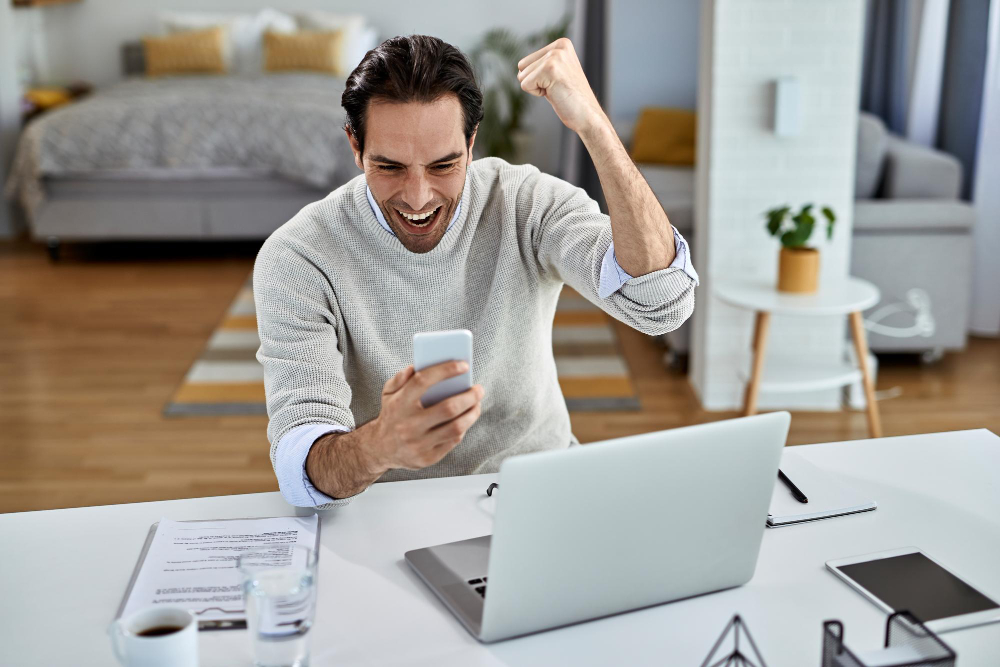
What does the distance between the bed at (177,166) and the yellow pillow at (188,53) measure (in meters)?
1.09

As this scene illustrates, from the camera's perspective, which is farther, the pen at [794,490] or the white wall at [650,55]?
the white wall at [650,55]

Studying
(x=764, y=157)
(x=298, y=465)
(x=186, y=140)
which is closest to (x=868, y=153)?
(x=764, y=157)

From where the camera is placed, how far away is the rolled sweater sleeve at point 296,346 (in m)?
1.26

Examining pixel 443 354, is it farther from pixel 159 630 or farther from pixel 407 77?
pixel 407 77

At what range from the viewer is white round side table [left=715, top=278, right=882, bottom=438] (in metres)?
2.66

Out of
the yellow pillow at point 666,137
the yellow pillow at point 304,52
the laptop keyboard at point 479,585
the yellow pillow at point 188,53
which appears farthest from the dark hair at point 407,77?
the yellow pillow at point 188,53

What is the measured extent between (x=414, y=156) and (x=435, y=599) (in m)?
0.59

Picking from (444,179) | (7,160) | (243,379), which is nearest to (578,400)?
(243,379)

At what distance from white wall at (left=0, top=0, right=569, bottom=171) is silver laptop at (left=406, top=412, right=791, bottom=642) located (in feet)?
18.9

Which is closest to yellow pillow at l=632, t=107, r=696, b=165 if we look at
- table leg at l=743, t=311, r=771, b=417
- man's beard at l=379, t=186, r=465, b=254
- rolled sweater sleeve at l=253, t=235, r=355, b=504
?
table leg at l=743, t=311, r=771, b=417

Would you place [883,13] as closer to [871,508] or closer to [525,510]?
[871,508]

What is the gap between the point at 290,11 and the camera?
22.0 feet

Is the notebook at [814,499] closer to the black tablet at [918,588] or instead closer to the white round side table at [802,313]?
the black tablet at [918,588]

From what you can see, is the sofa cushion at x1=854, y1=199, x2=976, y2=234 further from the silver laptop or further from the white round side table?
the silver laptop
